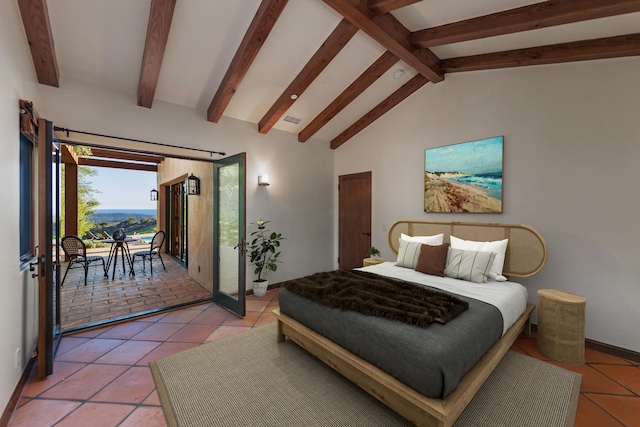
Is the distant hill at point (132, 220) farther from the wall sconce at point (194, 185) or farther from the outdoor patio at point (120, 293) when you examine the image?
the wall sconce at point (194, 185)

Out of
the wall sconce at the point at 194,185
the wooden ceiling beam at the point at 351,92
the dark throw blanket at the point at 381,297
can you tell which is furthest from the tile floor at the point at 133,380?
the wooden ceiling beam at the point at 351,92

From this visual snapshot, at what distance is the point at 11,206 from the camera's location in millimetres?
1932

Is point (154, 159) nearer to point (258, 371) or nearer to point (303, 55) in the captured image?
point (303, 55)

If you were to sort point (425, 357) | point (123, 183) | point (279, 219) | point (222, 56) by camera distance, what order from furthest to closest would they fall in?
1. point (123, 183)
2. point (279, 219)
3. point (222, 56)
4. point (425, 357)

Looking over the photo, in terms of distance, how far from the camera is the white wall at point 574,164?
263 cm

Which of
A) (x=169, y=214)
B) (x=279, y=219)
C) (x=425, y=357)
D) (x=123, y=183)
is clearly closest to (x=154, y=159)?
(x=169, y=214)

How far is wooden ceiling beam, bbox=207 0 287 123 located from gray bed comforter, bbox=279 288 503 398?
2632mm

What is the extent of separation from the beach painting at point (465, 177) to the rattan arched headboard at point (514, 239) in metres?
0.23

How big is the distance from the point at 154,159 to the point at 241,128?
5.16 m

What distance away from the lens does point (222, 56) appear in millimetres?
3033

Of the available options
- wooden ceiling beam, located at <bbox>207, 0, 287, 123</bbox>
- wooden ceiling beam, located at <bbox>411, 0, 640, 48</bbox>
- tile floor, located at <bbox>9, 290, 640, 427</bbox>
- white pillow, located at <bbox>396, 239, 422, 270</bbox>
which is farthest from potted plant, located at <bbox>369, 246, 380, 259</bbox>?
wooden ceiling beam, located at <bbox>207, 0, 287, 123</bbox>

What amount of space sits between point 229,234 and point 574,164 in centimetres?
430

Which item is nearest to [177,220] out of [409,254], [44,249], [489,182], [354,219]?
[354,219]

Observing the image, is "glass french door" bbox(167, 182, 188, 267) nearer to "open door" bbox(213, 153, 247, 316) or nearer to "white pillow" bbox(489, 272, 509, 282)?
"open door" bbox(213, 153, 247, 316)
